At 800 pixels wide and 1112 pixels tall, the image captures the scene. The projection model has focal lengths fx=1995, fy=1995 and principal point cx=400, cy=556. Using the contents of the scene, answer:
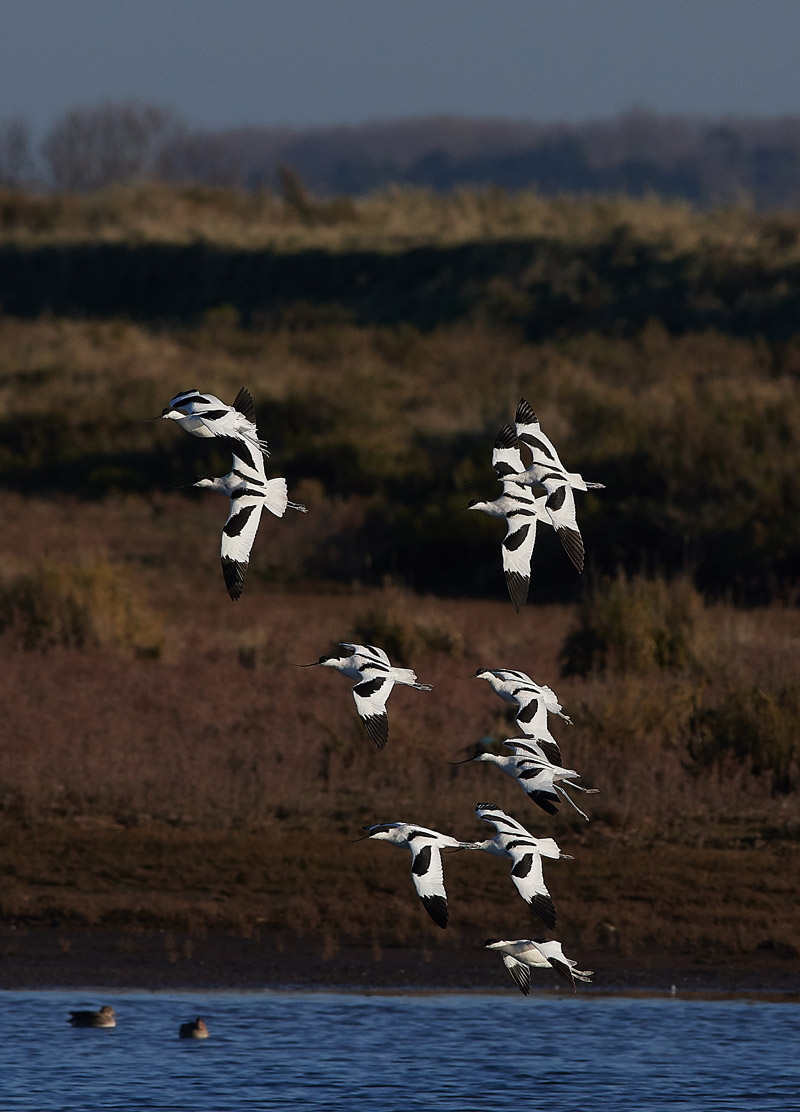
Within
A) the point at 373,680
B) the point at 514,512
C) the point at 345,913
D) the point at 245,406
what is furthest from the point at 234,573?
the point at 345,913

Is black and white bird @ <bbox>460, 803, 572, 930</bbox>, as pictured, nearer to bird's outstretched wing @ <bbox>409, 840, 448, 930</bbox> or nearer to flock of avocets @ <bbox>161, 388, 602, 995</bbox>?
flock of avocets @ <bbox>161, 388, 602, 995</bbox>

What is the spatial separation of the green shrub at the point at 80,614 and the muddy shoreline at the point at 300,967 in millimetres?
7270

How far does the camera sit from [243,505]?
5176mm

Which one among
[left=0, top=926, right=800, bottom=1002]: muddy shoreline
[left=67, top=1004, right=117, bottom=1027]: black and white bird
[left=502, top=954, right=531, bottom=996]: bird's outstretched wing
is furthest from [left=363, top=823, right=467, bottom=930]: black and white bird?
[left=0, top=926, right=800, bottom=1002]: muddy shoreline

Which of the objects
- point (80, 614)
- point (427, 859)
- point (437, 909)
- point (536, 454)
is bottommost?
point (437, 909)

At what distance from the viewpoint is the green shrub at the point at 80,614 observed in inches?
734

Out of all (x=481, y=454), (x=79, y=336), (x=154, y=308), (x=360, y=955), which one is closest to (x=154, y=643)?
(x=360, y=955)

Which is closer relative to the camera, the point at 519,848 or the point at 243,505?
the point at 243,505

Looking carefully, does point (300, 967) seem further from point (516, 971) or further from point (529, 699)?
point (529, 699)

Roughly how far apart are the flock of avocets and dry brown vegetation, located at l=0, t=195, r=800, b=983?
3210 millimetres

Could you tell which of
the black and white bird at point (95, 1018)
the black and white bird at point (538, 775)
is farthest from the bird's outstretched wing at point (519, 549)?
→ the black and white bird at point (95, 1018)

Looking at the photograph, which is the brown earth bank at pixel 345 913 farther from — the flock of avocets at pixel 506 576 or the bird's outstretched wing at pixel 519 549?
the bird's outstretched wing at pixel 519 549

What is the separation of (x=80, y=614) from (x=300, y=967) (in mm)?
8459

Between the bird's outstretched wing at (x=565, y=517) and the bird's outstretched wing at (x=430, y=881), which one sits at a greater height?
the bird's outstretched wing at (x=565, y=517)
